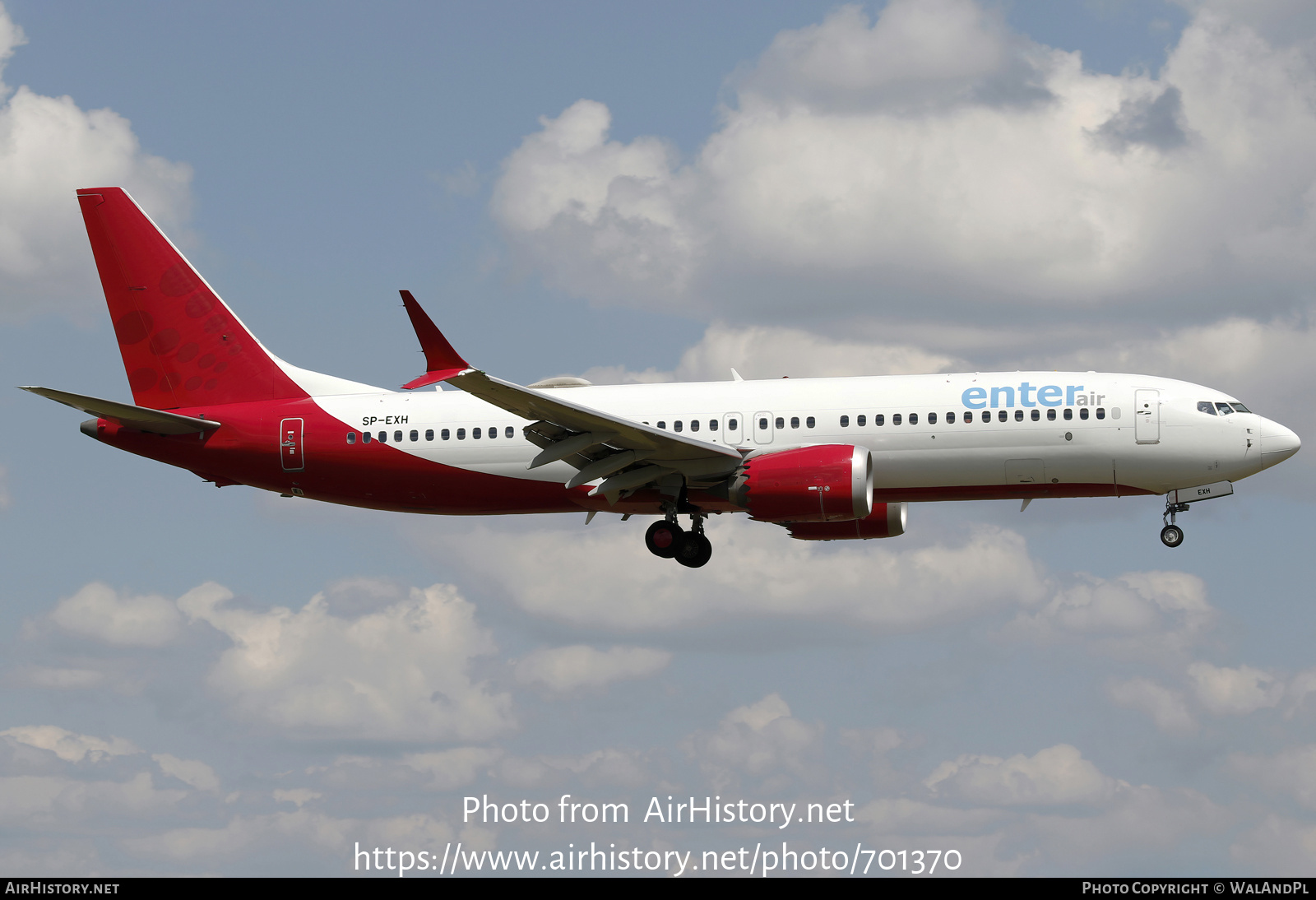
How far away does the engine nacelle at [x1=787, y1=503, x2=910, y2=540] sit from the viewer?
162ft

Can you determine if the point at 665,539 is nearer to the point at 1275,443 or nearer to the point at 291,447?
the point at 291,447

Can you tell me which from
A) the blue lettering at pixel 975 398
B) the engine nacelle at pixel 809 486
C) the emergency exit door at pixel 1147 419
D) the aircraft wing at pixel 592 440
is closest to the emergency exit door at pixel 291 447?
the aircraft wing at pixel 592 440

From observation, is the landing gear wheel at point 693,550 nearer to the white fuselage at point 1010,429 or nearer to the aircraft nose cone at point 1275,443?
the white fuselage at point 1010,429

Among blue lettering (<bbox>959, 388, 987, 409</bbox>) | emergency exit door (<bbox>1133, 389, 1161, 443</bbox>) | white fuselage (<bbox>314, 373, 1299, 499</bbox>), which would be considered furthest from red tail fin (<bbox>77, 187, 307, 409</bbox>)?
emergency exit door (<bbox>1133, 389, 1161, 443</bbox>)

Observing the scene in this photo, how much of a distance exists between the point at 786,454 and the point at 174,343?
21890 mm

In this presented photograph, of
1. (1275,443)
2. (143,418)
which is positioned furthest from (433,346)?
(1275,443)

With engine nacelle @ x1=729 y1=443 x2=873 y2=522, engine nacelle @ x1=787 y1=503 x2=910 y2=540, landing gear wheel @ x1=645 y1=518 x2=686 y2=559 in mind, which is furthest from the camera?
engine nacelle @ x1=787 y1=503 x2=910 y2=540

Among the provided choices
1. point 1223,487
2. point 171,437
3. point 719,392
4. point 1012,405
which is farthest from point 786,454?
point 171,437

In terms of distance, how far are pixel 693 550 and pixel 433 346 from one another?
12367mm

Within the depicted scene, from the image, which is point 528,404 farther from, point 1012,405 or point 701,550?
point 1012,405

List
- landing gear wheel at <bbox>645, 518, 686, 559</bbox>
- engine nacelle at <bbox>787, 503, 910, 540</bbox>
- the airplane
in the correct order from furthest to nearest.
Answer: engine nacelle at <bbox>787, 503, 910, 540</bbox>, landing gear wheel at <bbox>645, 518, 686, 559</bbox>, the airplane

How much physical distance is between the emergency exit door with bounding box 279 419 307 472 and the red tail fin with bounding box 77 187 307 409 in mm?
1759

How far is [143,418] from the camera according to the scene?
4700 cm

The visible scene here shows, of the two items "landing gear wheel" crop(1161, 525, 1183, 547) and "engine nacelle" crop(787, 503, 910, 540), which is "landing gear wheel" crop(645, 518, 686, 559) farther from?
"landing gear wheel" crop(1161, 525, 1183, 547)
